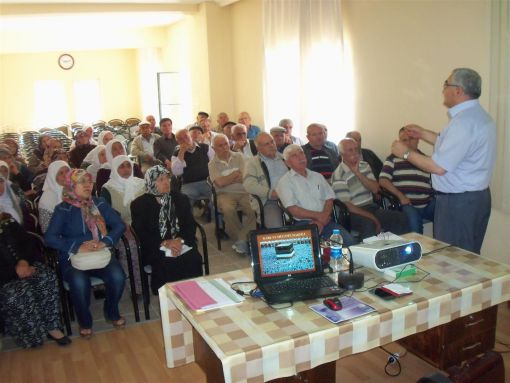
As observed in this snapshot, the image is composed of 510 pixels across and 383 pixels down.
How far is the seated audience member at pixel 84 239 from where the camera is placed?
314 cm

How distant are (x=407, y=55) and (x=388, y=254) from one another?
282 centimetres

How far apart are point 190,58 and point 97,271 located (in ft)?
21.1

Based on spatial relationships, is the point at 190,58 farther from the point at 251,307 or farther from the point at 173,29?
the point at 251,307

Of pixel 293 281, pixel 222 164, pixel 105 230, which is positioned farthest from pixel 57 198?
pixel 293 281

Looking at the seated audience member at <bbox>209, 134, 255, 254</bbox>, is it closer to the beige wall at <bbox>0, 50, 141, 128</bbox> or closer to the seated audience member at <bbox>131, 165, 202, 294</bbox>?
the seated audience member at <bbox>131, 165, 202, 294</bbox>

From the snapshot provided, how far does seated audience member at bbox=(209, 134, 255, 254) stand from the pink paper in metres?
2.31

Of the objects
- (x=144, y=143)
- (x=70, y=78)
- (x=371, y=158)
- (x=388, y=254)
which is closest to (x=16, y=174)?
(x=144, y=143)

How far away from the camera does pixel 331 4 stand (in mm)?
5348

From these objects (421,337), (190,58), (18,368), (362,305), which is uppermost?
(190,58)

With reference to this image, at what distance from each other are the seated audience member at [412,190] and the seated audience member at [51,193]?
8.41 feet

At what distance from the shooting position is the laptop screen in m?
2.21

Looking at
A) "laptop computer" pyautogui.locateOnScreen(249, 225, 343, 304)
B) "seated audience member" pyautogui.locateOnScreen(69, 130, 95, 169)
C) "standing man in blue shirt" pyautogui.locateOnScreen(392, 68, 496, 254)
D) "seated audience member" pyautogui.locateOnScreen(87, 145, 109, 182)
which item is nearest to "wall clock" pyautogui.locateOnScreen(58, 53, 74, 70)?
"seated audience member" pyautogui.locateOnScreen(69, 130, 95, 169)

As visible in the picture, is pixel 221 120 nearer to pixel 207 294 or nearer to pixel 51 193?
pixel 51 193

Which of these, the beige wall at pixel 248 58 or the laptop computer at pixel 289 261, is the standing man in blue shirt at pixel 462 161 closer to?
the laptop computer at pixel 289 261
